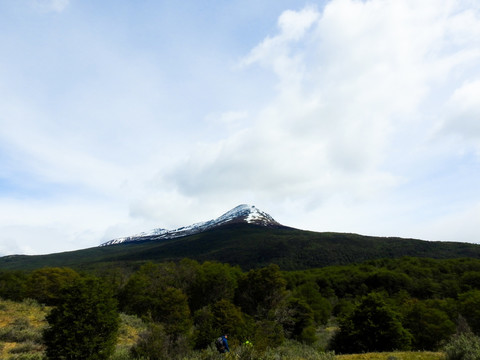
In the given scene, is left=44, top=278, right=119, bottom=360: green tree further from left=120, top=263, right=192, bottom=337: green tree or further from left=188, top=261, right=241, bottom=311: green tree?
left=188, top=261, right=241, bottom=311: green tree

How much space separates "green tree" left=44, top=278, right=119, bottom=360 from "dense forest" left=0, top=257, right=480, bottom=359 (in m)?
0.05

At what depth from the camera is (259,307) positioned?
37344 mm

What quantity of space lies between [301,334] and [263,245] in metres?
165

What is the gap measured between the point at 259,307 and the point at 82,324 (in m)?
26.9

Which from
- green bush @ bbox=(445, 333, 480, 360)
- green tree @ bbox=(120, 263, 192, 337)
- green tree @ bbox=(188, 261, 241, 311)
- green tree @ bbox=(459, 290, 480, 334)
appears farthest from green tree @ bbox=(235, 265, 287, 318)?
green bush @ bbox=(445, 333, 480, 360)

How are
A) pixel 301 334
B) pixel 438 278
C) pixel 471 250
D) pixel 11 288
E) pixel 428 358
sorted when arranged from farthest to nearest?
pixel 471 250, pixel 438 278, pixel 11 288, pixel 301 334, pixel 428 358

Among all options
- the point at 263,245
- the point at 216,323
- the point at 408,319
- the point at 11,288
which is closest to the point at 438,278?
the point at 408,319

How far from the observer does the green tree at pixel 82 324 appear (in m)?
13.8

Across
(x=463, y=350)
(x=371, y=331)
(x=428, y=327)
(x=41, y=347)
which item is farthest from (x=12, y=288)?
(x=463, y=350)

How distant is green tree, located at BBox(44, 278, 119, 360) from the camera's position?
13781mm

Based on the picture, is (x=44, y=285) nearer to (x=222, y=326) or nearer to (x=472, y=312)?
(x=222, y=326)

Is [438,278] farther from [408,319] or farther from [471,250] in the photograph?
[471,250]

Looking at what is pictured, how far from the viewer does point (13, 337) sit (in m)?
19.5

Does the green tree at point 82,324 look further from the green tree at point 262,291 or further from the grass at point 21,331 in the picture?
the green tree at point 262,291
